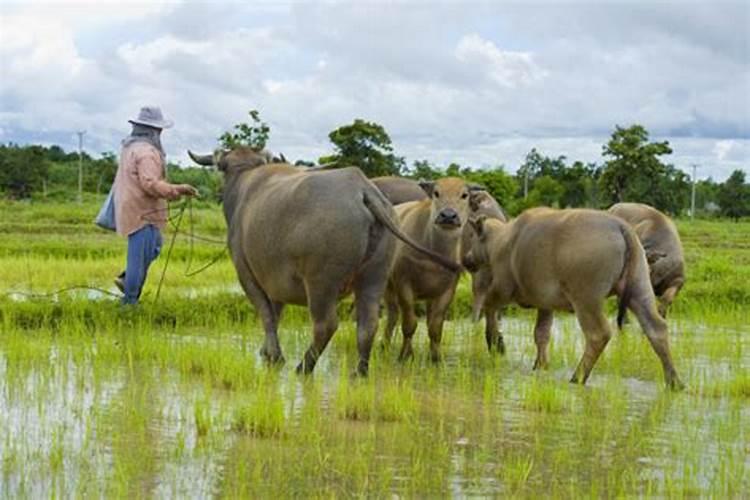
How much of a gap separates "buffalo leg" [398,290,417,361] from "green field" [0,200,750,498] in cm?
10

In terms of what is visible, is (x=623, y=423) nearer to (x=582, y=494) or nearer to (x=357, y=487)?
(x=582, y=494)

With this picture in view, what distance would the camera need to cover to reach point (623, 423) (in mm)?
5293

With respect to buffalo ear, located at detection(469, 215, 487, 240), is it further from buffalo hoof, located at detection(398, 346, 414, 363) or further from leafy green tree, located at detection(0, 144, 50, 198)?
leafy green tree, located at detection(0, 144, 50, 198)

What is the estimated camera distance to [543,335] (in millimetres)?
7031

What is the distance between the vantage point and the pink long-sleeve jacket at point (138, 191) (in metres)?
7.90

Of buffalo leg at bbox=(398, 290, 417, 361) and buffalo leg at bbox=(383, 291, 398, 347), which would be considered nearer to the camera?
buffalo leg at bbox=(398, 290, 417, 361)

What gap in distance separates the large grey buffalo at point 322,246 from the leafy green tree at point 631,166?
2554 centimetres

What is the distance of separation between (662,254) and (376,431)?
449cm

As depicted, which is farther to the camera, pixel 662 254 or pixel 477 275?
pixel 662 254

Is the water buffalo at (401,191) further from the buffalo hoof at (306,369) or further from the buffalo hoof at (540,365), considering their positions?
the buffalo hoof at (306,369)

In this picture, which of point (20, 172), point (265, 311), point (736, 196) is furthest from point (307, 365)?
point (736, 196)

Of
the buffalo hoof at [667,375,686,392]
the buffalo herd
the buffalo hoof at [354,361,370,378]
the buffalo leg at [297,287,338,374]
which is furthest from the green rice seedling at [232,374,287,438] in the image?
the buffalo hoof at [667,375,686,392]

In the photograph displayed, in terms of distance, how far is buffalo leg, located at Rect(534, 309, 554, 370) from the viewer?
6.97m

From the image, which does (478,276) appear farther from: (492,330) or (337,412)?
(337,412)
